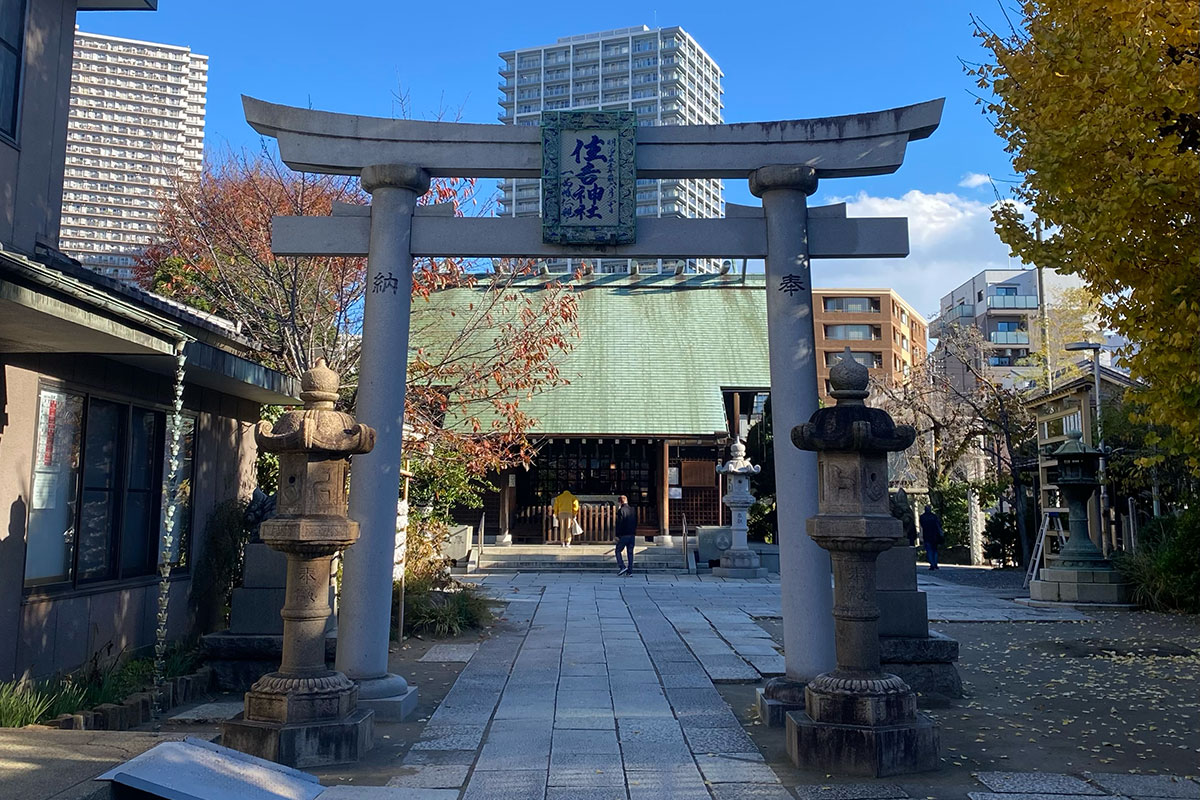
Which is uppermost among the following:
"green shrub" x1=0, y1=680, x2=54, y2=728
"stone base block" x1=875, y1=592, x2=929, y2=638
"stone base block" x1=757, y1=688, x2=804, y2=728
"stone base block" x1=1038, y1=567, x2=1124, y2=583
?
"stone base block" x1=875, y1=592, x2=929, y2=638

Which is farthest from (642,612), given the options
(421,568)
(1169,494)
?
(1169,494)

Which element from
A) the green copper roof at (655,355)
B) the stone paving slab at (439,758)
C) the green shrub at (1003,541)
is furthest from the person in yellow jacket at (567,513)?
the stone paving slab at (439,758)

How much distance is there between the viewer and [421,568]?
12414 millimetres

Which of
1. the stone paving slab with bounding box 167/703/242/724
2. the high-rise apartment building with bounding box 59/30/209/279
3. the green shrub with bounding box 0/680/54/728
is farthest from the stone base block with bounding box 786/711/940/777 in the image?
the high-rise apartment building with bounding box 59/30/209/279

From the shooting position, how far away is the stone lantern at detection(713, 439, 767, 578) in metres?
20.9

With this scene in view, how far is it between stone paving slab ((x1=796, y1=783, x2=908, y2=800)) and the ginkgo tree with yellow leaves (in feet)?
11.9

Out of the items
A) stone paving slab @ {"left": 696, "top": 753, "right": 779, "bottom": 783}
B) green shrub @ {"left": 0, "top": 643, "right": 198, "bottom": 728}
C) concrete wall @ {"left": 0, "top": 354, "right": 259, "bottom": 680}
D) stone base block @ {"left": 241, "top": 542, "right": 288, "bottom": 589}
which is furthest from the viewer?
stone base block @ {"left": 241, "top": 542, "right": 288, "bottom": 589}

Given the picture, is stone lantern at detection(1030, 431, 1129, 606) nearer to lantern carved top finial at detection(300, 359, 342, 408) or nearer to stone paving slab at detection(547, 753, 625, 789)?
stone paving slab at detection(547, 753, 625, 789)

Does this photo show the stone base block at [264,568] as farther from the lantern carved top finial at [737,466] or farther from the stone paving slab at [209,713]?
the lantern carved top finial at [737,466]

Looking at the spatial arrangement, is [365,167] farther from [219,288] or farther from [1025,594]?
[1025,594]

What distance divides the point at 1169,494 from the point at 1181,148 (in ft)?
44.9

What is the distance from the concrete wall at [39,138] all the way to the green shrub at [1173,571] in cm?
1630

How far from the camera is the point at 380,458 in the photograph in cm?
720

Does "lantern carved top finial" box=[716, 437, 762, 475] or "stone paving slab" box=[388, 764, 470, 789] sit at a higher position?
"lantern carved top finial" box=[716, 437, 762, 475]
